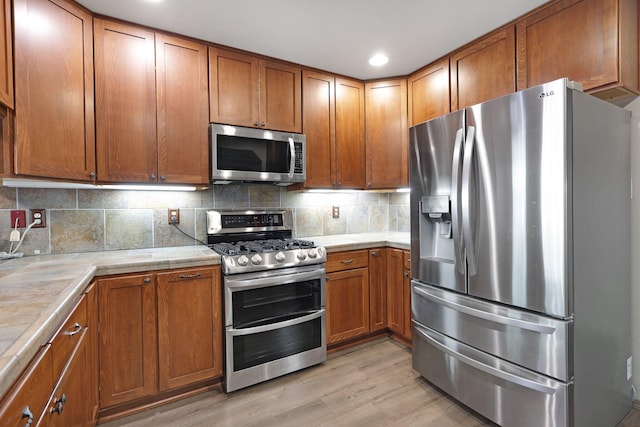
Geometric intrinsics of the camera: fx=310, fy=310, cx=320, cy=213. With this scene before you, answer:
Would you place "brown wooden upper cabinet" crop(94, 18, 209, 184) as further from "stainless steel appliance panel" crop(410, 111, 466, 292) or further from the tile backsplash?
"stainless steel appliance panel" crop(410, 111, 466, 292)

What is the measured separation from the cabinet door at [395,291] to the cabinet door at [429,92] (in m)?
1.25

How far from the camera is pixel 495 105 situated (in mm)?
1678

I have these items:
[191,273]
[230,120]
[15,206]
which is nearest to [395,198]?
[230,120]

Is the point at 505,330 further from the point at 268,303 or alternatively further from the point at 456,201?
the point at 268,303

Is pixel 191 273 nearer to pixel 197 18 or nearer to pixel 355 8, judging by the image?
pixel 197 18

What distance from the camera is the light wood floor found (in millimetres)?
1841

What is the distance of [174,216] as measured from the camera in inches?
98.2

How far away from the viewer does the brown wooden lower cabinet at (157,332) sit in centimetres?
182

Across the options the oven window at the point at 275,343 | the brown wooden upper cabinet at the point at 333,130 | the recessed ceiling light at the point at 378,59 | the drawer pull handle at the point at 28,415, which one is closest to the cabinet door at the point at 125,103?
the brown wooden upper cabinet at the point at 333,130

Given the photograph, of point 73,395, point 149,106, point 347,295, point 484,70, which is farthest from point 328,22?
point 73,395

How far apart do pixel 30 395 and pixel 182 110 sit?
1.90 m

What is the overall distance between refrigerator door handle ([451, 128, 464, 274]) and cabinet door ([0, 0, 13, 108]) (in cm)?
229

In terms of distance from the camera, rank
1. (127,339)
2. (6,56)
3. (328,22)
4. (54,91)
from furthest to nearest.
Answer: (328,22), (127,339), (54,91), (6,56)

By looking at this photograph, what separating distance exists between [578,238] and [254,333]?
1959 mm
